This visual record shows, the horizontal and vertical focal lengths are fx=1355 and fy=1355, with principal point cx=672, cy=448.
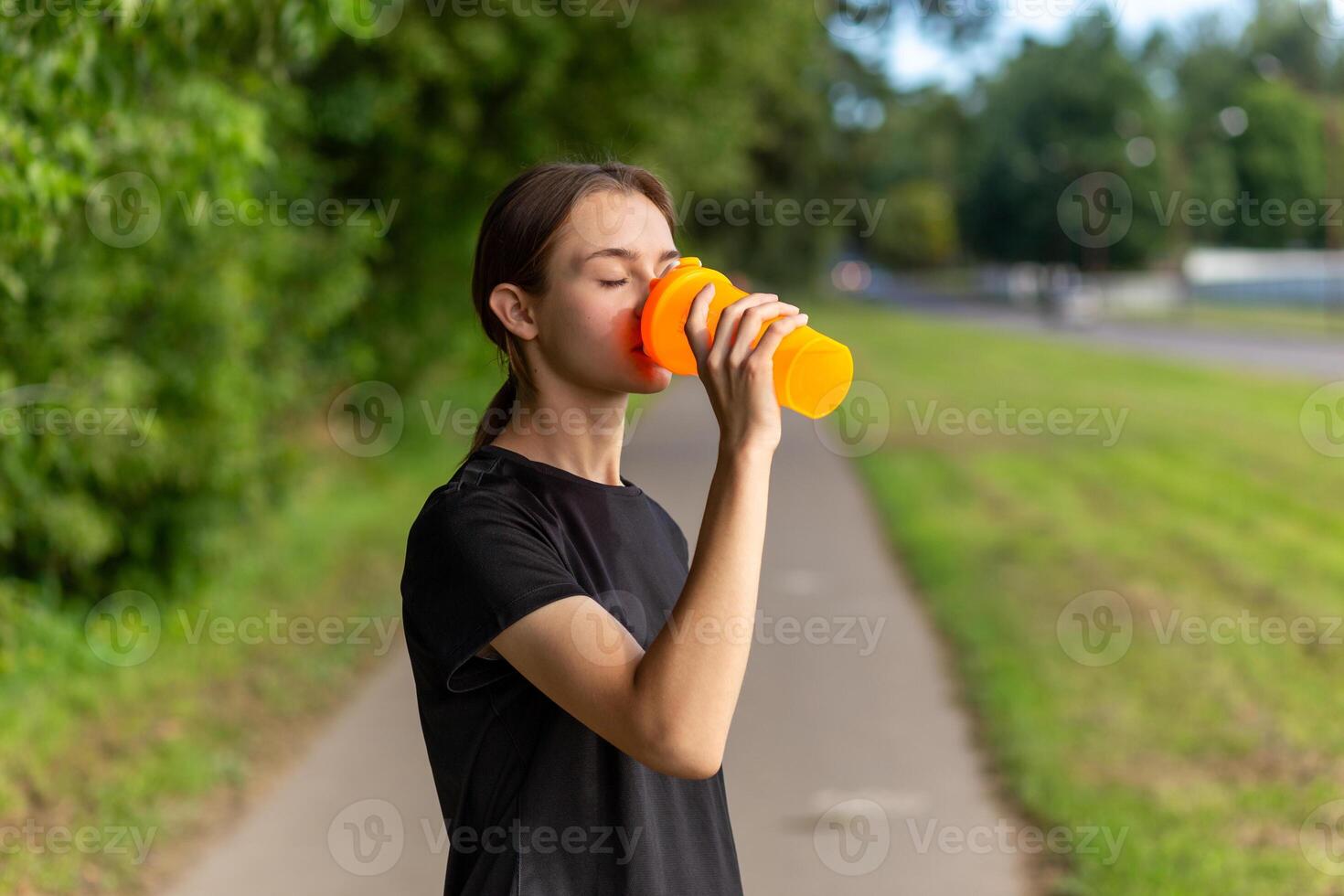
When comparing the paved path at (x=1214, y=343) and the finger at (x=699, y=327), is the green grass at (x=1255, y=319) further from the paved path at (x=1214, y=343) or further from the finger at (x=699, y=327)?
the finger at (x=699, y=327)

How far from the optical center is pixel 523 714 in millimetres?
1583

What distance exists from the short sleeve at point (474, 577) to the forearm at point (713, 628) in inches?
5.7

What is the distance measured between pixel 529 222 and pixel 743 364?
0.38 meters

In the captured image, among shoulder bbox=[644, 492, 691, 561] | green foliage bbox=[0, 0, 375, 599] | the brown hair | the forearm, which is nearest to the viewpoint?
the forearm

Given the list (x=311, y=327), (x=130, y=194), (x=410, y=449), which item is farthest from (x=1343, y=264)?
(x=130, y=194)

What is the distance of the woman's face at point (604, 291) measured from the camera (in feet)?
5.14

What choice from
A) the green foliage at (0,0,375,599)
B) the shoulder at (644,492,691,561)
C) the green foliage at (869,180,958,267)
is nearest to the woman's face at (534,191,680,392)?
the shoulder at (644,492,691,561)

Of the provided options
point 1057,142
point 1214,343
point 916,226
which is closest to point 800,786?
point 1214,343

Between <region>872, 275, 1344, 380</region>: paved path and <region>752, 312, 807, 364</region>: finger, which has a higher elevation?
<region>872, 275, 1344, 380</region>: paved path

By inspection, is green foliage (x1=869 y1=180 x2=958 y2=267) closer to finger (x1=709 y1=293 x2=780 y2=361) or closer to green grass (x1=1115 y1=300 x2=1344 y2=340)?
green grass (x1=1115 y1=300 x2=1344 y2=340)

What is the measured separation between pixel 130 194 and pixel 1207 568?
23.0 feet

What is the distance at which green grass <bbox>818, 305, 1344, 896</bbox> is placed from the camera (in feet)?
15.9

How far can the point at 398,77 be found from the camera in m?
11.1

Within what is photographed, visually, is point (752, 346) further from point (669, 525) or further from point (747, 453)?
point (669, 525)
